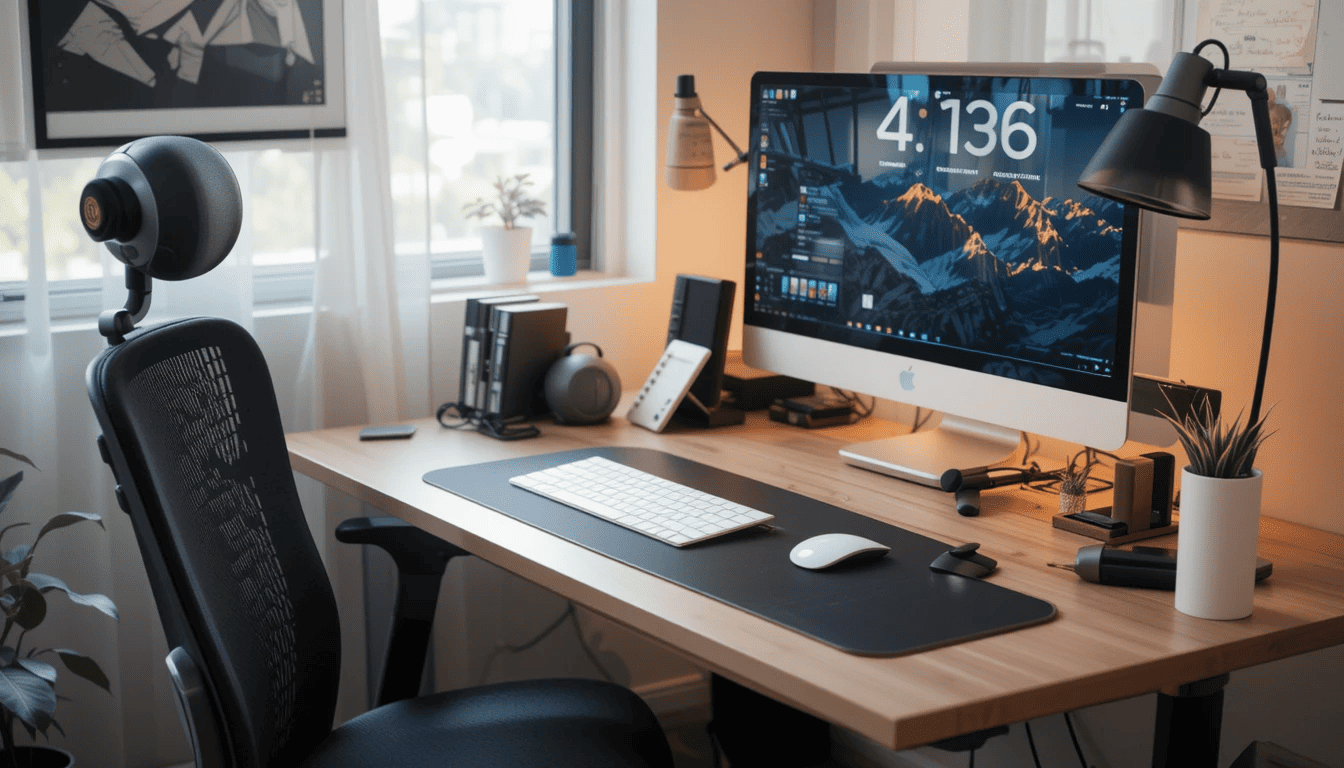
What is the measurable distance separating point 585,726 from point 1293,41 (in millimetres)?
1285

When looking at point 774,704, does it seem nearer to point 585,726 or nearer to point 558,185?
point 585,726

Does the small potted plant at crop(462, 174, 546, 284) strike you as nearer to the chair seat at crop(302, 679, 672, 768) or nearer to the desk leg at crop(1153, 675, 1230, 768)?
the chair seat at crop(302, 679, 672, 768)

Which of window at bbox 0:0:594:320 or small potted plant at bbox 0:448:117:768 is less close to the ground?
window at bbox 0:0:594:320

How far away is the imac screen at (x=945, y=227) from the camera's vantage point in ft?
5.60

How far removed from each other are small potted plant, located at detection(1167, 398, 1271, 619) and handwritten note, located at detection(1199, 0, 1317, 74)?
2.17 ft

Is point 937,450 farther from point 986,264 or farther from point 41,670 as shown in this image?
point 41,670

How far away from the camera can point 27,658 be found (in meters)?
2.02

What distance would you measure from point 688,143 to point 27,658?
4.34 feet

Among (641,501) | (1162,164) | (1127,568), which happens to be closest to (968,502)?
(1127,568)

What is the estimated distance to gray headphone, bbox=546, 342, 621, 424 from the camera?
2232 mm

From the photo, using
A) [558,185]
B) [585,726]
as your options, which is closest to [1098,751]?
[585,726]

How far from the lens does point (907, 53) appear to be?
8.21ft

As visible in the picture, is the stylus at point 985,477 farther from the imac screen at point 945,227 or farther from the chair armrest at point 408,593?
the chair armrest at point 408,593

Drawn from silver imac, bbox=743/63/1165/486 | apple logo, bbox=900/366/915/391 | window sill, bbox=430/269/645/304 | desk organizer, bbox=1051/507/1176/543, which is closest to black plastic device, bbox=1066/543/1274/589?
desk organizer, bbox=1051/507/1176/543
